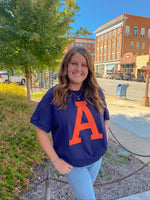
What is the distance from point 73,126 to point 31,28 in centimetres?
392

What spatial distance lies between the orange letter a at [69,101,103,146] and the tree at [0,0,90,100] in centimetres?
324

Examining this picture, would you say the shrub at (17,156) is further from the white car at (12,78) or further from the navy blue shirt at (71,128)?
the white car at (12,78)

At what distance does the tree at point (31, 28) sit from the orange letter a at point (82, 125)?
324 centimetres

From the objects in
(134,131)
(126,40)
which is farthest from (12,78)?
(126,40)

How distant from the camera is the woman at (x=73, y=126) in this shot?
1.28 meters

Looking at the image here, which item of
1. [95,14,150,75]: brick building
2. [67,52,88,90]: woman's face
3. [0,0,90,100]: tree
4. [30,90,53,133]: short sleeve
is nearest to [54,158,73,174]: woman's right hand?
[30,90,53,133]: short sleeve

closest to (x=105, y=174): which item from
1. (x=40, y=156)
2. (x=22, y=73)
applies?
(x=40, y=156)

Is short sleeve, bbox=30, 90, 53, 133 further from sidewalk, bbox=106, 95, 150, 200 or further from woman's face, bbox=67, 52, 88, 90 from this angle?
sidewalk, bbox=106, 95, 150, 200

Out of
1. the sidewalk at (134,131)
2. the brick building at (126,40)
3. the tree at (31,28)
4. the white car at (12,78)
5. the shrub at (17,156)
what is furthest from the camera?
the brick building at (126,40)

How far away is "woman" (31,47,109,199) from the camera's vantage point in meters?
1.28

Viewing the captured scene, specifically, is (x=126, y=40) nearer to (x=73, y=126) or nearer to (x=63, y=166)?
(x=73, y=126)

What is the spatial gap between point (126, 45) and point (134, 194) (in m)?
47.2

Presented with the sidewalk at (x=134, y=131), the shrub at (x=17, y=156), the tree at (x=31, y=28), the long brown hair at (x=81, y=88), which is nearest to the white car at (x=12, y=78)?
the tree at (x=31, y=28)

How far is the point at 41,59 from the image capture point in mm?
5133
